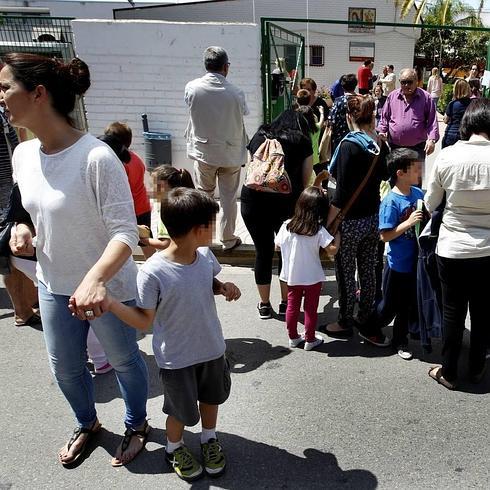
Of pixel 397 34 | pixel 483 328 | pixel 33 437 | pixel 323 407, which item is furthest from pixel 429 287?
pixel 397 34

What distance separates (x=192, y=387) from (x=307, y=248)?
147cm

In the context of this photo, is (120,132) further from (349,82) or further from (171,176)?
(349,82)

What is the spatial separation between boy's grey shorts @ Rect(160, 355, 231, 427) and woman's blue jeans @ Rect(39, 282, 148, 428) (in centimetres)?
23

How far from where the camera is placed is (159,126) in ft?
22.7

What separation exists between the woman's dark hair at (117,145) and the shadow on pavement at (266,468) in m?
1.96

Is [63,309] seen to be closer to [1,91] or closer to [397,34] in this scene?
[1,91]

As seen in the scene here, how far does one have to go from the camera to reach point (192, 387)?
7.68ft

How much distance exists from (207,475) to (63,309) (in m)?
1.07

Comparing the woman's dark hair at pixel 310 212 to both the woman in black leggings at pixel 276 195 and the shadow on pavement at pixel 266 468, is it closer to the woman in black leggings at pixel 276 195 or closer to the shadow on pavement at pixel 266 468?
the woman in black leggings at pixel 276 195

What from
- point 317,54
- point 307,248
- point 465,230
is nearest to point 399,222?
point 465,230

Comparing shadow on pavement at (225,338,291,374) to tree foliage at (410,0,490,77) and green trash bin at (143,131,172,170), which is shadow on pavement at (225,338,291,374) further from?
tree foliage at (410,0,490,77)

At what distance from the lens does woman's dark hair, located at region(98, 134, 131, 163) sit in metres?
3.63

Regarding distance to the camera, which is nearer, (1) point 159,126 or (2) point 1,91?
(2) point 1,91

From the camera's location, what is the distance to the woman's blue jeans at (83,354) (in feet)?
7.63
